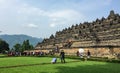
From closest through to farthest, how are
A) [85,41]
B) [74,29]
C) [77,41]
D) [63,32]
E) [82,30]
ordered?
[85,41]
[77,41]
[82,30]
[74,29]
[63,32]

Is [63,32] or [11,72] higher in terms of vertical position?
[63,32]

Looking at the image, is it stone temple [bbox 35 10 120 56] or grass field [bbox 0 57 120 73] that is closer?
grass field [bbox 0 57 120 73]

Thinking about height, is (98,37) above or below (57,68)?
above

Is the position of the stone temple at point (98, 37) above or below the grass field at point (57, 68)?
above

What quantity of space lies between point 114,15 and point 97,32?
6425mm

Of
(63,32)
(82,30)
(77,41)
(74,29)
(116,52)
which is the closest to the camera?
(116,52)

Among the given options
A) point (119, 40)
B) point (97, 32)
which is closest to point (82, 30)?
point (97, 32)

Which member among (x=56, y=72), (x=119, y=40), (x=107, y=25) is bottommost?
(x=56, y=72)

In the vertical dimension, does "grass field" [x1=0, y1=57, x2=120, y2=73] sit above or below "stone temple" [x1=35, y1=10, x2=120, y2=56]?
below

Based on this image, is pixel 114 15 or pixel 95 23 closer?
pixel 114 15

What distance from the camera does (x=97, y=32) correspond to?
65.6 metres

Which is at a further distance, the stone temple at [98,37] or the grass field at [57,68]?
the stone temple at [98,37]

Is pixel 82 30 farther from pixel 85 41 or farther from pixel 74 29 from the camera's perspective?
pixel 85 41

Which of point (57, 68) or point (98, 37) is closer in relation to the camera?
point (57, 68)
